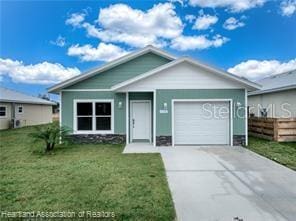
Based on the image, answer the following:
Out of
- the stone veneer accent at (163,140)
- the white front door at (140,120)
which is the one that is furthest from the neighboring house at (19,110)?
the stone veneer accent at (163,140)

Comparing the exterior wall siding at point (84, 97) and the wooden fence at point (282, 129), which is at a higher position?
the exterior wall siding at point (84, 97)

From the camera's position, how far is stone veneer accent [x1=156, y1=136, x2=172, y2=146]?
39.3 ft

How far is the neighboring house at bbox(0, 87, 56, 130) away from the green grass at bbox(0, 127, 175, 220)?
14.0 m

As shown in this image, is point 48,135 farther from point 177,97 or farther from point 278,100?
point 278,100

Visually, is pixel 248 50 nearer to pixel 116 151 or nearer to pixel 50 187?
pixel 116 151

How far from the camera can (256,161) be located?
28.7ft

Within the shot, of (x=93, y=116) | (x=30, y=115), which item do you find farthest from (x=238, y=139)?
(x=30, y=115)

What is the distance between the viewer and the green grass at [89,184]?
4684mm

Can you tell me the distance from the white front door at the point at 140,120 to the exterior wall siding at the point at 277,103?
8991 mm

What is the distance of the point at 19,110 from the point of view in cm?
2444

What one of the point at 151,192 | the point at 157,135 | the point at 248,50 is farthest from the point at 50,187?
the point at 248,50

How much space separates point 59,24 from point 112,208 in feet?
55.0

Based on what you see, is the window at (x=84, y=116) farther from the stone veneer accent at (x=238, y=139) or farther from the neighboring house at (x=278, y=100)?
the neighboring house at (x=278, y=100)

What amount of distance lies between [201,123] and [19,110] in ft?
64.4
